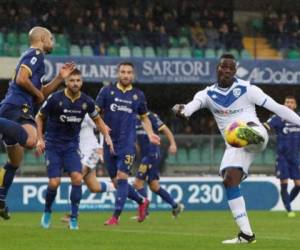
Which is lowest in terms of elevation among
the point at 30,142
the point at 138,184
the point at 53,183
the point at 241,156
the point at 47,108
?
the point at 138,184

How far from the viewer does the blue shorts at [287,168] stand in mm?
20219

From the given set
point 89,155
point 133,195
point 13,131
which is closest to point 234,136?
point 13,131

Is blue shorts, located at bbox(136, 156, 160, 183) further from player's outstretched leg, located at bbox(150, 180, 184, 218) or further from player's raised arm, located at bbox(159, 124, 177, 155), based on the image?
player's raised arm, located at bbox(159, 124, 177, 155)

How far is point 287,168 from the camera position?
2031 cm

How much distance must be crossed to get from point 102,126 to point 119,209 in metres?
1.85

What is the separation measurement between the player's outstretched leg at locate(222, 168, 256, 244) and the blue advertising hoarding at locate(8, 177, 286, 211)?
11.2 m

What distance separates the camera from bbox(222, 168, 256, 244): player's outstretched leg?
11.4m

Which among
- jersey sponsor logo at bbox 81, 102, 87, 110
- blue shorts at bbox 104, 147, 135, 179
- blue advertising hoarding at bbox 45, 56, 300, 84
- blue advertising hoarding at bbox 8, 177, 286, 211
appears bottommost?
blue advertising hoarding at bbox 8, 177, 286, 211

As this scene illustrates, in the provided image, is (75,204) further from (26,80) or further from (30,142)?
(30,142)

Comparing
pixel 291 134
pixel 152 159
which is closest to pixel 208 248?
pixel 152 159

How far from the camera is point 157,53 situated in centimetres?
2888

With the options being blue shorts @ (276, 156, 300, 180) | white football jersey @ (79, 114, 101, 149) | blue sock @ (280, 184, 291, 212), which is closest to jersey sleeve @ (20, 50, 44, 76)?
white football jersey @ (79, 114, 101, 149)

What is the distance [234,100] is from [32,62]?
245cm

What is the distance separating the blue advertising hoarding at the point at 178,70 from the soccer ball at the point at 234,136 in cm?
1536
